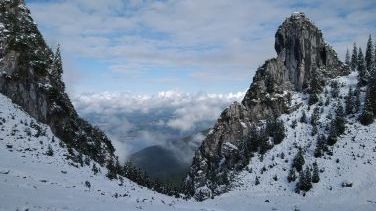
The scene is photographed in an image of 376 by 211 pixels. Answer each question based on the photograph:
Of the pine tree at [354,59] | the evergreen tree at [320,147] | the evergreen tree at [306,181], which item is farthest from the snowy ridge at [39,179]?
the pine tree at [354,59]

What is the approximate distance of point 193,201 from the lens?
252 feet

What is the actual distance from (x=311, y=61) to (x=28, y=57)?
89.9 metres

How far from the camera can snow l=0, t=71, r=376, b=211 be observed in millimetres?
31969

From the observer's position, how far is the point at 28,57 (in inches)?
3049

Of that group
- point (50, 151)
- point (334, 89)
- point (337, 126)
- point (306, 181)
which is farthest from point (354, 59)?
point (50, 151)

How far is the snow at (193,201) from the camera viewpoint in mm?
31969

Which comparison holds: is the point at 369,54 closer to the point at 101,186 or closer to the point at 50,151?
the point at 101,186

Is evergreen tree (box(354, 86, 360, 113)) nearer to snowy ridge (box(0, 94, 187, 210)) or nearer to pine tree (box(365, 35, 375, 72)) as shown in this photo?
pine tree (box(365, 35, 375, 72))

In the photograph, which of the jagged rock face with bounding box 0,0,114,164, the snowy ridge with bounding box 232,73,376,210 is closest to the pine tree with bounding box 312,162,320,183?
the snowy ridge with bounding box 232,73,376,210

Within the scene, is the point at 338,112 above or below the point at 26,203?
above

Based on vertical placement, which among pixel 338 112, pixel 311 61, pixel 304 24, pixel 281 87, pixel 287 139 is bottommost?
pixel 287 139

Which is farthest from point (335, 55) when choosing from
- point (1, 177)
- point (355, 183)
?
point (1, 177)

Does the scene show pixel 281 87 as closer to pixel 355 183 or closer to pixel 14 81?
pixel 355 183

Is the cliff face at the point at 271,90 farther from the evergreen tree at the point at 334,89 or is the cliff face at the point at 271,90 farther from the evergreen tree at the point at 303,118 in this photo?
the evergreen tree at the point at 303,118
